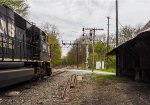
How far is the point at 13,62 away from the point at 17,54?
49.6 inches

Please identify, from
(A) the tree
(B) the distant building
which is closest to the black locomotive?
(B) the distant building

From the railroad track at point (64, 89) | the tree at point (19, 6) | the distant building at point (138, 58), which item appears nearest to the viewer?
the railroad track at point (64, 89)

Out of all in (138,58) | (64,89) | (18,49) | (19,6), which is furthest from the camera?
(19,6)

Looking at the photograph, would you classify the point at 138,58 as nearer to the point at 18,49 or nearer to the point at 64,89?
the point at 64,89

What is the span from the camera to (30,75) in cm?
1817

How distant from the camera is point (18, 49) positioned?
54.7 feet

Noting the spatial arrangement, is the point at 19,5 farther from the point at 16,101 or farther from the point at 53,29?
the point at 53,29

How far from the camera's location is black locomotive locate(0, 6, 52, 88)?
1418cm

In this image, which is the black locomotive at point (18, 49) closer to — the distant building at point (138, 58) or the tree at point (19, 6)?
the distant building at point (138, 58)

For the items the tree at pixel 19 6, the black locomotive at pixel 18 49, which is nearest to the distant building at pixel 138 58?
the black locomotive at pixel 18 49

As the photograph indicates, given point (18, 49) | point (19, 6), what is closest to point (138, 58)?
point (18, 49)

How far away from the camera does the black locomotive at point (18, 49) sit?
14180mm

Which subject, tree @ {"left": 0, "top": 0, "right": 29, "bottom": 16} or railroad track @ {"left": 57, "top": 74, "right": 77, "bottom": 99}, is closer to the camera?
railroad track @ {"left": 57, "top": 74, "right": 77, "bottom": 99}

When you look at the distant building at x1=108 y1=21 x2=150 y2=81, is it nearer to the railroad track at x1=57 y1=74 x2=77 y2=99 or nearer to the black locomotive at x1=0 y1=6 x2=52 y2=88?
the railroad track at x1=57 y1=74 x2=77 y2=99
